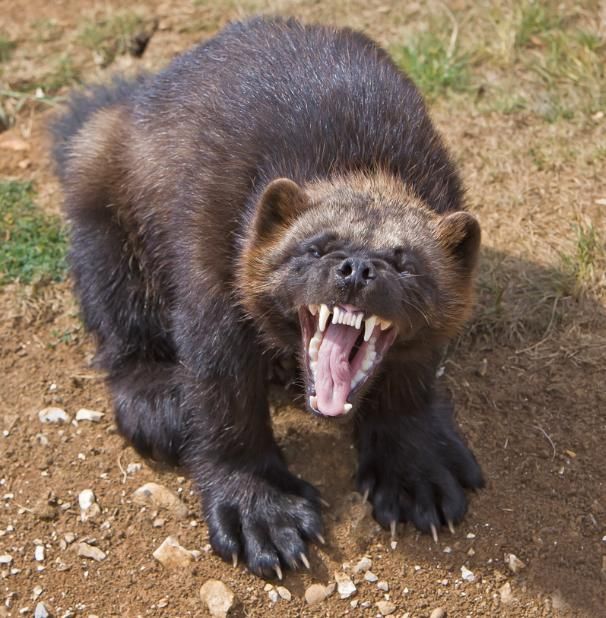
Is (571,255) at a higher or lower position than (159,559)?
higher

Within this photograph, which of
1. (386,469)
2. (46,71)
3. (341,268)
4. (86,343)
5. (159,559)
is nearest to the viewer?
(341,268)

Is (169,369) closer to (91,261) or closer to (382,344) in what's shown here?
(91,261)

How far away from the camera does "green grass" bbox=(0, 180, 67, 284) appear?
5641mm

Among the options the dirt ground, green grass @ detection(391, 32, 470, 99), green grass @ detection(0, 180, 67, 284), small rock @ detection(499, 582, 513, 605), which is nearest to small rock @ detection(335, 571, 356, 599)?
the dirt ground

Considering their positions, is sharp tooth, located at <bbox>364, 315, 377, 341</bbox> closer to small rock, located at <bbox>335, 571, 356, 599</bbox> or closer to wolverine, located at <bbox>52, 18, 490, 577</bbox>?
wolverine, located at <bbox>52, 18, 490, 577</bbox>

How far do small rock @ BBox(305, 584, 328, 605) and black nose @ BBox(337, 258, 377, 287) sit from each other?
1311 millimetres

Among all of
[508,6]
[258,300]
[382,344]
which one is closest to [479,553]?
[382,344]

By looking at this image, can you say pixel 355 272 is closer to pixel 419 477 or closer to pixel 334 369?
pixel 334 369

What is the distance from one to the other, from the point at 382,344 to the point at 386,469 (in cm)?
85

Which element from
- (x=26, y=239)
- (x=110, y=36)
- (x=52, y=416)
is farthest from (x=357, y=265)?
(x=110, y=36)

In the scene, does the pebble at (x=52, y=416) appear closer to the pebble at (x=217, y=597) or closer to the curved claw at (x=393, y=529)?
the pebble at (x=217, y=597)

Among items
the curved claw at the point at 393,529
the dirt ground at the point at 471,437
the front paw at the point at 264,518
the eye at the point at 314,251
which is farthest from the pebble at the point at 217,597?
the eye at the point at 314,251

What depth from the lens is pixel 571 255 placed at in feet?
18.1

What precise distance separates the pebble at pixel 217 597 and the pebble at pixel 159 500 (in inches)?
16.2
